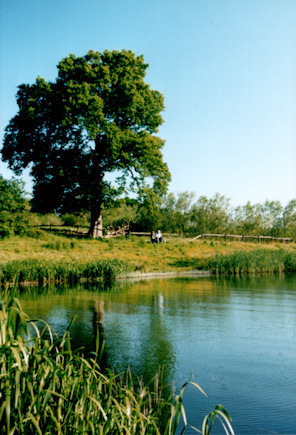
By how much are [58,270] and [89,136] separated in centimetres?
1329

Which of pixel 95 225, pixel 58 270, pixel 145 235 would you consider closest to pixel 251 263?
pixel 95 225

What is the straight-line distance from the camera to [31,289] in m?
18.5

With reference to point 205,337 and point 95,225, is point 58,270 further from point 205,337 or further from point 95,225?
point 95,225

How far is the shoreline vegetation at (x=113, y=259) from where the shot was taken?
68.9ft

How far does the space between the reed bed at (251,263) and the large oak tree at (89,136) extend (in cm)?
861

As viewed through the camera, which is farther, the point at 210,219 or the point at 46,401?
the point at 210,219

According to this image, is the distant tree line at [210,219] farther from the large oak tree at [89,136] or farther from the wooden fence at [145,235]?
the large oak tree at [89,136]

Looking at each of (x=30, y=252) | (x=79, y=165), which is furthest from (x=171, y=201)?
(x=30, y=252)

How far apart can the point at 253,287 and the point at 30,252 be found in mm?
12964

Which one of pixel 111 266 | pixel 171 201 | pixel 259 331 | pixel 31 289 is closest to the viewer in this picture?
pixel 259 331

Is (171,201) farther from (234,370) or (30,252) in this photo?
(234,370)

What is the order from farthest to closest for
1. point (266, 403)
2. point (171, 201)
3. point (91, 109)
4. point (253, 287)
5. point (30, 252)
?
point (171, 201)
point (91, 109)
point (30, 252)
point (253, 287)
point (266, 403)

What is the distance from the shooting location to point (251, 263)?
90.0ft

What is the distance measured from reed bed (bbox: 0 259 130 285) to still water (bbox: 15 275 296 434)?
2391mm
